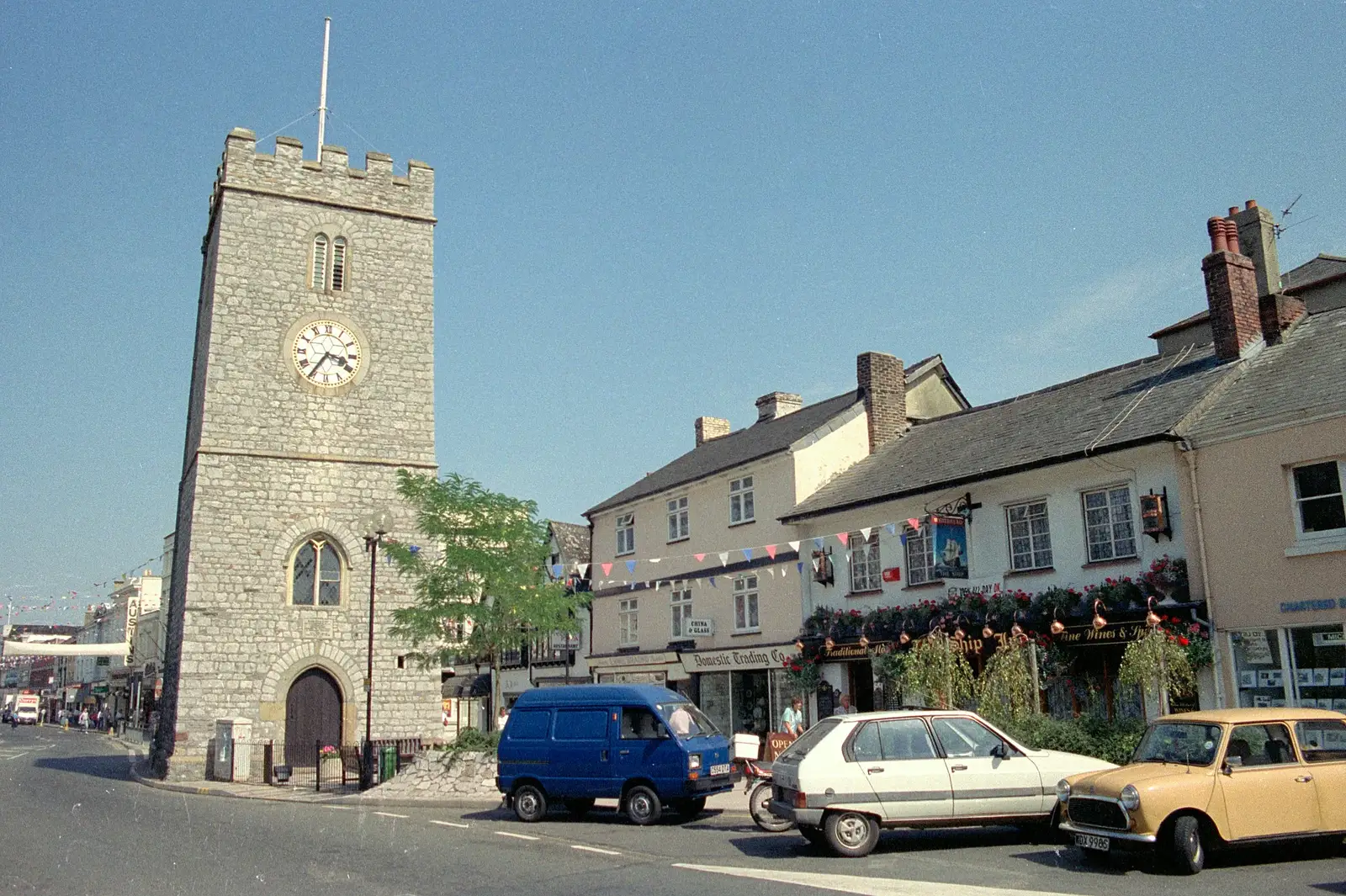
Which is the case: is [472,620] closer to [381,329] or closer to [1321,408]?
[381,329]

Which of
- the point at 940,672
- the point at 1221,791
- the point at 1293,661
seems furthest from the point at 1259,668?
the point at 1221,791

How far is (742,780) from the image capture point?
21938mm

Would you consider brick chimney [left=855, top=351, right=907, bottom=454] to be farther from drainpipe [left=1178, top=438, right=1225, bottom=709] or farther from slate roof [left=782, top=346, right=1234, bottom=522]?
drainpipe [left=1178, top=438, right=1225, bottom=709]

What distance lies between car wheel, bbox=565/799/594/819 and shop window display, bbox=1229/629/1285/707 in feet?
34.1

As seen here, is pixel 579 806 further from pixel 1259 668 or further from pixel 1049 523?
pixel 1259 668

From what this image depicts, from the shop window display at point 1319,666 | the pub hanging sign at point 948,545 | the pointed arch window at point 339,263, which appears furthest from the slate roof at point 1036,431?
the pointed arch window at point 339,263

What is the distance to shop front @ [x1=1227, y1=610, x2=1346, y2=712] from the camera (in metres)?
16.0

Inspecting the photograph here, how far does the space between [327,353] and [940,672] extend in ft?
62.5

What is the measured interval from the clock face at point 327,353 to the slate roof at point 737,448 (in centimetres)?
941

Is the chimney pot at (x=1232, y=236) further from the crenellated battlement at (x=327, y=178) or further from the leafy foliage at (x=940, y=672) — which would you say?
the crenellated battlement at (x=327, y=178)

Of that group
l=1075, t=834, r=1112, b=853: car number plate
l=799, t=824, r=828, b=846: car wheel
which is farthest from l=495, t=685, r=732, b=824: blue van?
l=1075, t=834, r=1112, b=853: car number plate

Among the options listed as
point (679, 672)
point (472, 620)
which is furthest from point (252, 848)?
point (679, 672)

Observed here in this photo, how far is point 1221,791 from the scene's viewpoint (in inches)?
397

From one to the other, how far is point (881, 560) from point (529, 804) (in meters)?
10.8
